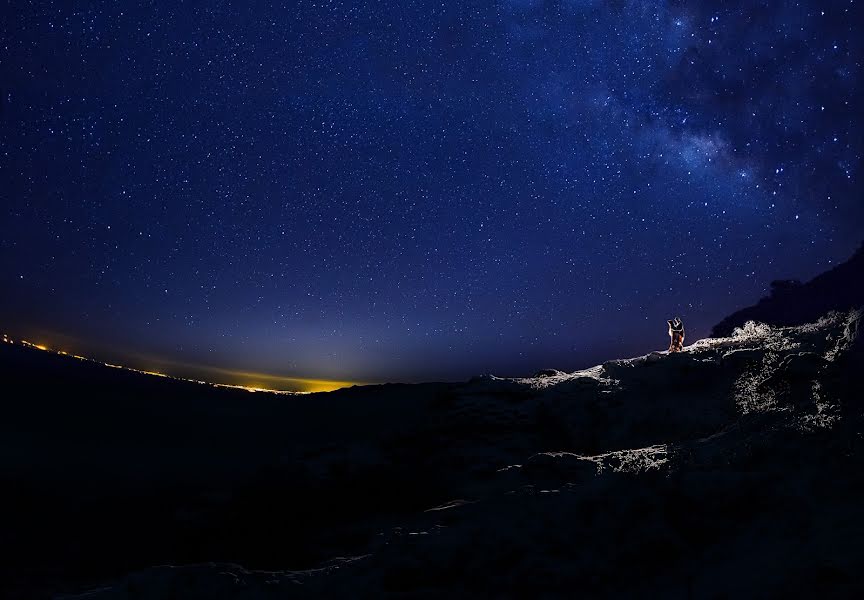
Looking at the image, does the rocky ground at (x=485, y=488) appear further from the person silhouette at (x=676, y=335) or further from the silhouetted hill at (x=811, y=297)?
the silhouetted hill at (x=811, y=297)

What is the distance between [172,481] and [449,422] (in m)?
11.2

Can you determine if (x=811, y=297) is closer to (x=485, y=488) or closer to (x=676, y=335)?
(x=676, y=335)

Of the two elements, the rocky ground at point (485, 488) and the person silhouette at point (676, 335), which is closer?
the rocky ground at point (485, 488)

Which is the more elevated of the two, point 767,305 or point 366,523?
point 767,305

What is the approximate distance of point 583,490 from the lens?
734 cm

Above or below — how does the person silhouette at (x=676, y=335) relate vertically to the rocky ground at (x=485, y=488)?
above

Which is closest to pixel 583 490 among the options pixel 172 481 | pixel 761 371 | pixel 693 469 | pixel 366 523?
pixel 693 469

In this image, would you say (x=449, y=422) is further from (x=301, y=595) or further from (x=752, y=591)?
(x=752, y=591)

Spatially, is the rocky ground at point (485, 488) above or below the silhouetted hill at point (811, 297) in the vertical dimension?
below

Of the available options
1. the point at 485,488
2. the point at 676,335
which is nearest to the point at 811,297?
the point at 676,335

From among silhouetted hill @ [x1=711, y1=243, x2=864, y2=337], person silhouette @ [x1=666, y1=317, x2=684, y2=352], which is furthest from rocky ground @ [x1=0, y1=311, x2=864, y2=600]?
silhouetted hill @ [x1=711, y1=243, x2=864, y2=337]

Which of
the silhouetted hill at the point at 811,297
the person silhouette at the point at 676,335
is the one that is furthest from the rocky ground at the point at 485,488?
the silhouetted hill at the point at 811,297

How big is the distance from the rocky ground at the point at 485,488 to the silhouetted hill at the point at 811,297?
5583 mm

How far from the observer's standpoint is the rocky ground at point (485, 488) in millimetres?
5812
